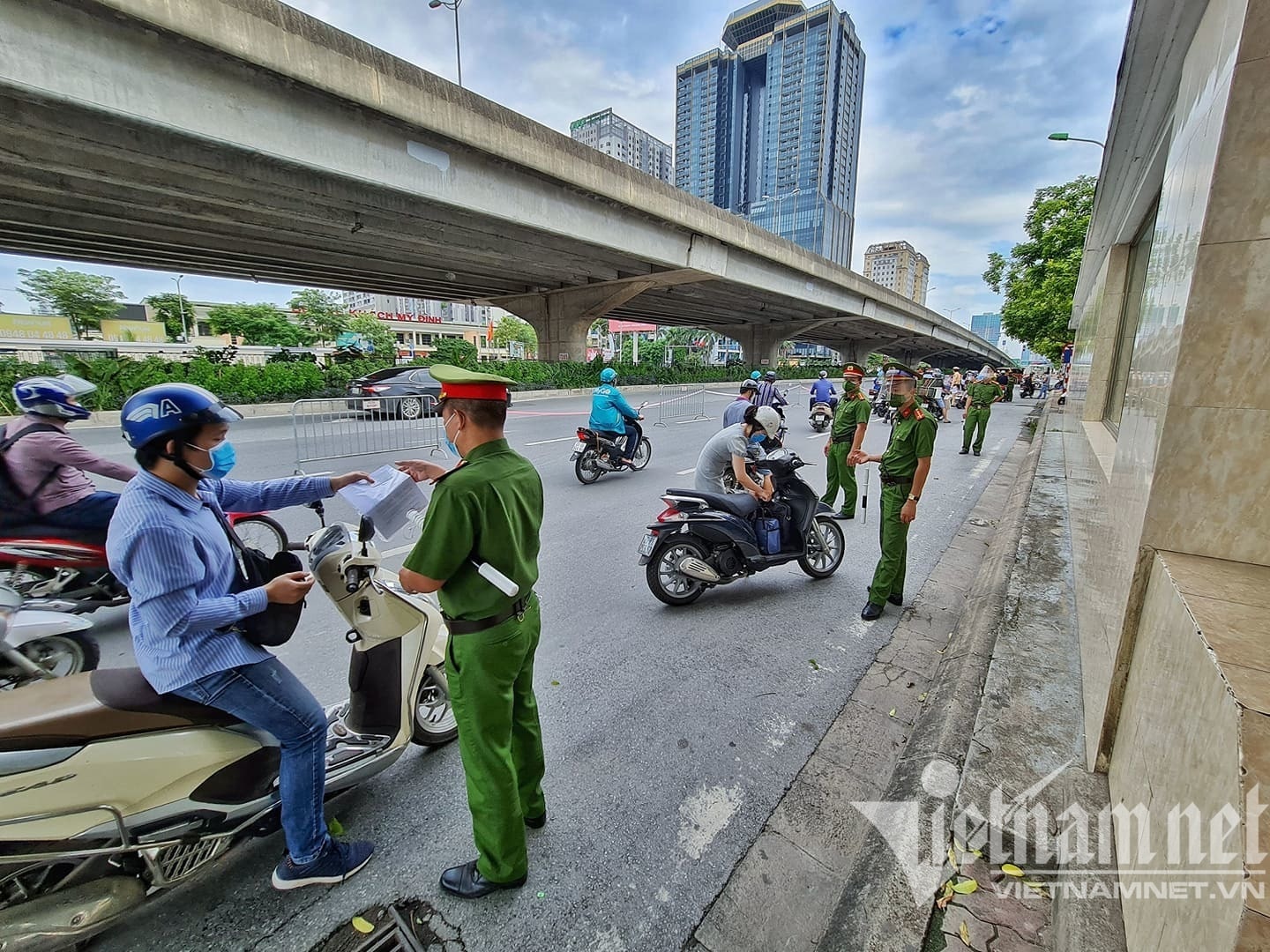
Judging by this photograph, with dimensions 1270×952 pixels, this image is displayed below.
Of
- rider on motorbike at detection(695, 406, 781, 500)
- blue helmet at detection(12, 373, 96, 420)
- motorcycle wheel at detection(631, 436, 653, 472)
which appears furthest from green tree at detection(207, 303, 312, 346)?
rider on motorbike at detection(695, 406, 781, 500)

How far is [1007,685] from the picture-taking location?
9.33ft

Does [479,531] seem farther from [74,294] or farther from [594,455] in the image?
[74,294]

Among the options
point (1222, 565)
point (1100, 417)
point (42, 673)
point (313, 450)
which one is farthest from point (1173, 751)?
point (313, 450)

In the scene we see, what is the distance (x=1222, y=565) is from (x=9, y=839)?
3691 millimetres

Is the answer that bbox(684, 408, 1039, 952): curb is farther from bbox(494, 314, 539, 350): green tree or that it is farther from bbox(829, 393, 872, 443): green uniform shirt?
bbox(494, 314, 539, 350): green tree

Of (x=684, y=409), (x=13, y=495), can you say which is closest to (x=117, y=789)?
(x=13, y=495)

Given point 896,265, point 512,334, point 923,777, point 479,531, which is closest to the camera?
point 479,531

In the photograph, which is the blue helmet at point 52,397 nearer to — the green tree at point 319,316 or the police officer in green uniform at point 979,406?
the police officer in green uniform at point 979,406

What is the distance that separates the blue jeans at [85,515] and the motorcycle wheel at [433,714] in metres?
2.62

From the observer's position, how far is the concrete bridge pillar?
1633 inches

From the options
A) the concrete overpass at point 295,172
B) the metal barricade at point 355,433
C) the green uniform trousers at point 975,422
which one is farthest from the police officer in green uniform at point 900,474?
the concrete overpass at point 295,172

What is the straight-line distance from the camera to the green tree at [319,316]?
46.6 meters

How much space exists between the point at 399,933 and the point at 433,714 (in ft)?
2.91

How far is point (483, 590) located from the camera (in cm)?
179
